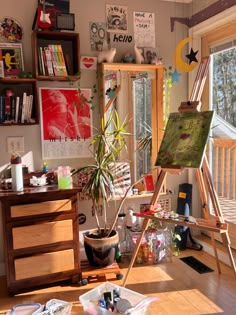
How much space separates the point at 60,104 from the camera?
2875 millimetres

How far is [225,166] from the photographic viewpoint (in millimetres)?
3182

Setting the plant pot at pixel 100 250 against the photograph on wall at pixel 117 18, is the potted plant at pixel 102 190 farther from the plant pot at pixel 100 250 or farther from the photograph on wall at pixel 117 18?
the photograph on wall at pixel 117 18

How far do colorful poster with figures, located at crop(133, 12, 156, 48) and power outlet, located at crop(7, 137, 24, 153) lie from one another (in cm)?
142

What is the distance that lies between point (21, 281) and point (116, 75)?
194cm

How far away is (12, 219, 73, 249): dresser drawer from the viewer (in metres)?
2.39

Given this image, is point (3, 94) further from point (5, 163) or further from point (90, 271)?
point (90, 271)

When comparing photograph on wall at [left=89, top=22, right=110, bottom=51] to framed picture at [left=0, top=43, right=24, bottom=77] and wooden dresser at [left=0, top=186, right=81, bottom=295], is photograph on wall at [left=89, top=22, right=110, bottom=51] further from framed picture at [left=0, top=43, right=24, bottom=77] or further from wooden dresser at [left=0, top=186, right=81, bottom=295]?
wooden dresser at [left=0, top=186, right=81, bottom=295]

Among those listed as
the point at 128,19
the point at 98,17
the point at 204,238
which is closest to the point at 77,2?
the point at 98,17

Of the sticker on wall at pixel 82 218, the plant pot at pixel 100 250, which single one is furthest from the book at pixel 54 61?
the plant pot at pixel 100 250

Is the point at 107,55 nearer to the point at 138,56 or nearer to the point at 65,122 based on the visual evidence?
the point at 138,56

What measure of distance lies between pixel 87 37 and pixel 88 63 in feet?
0.77

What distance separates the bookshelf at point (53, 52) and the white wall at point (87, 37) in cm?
11

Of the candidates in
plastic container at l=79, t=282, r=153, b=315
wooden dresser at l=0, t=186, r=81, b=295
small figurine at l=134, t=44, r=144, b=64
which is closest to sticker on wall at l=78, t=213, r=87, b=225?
wooden dresser at l=0, t=186, r=81, b=295

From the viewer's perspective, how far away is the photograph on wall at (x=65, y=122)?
284 centimetres
